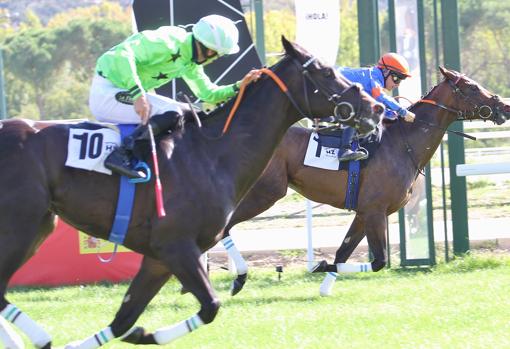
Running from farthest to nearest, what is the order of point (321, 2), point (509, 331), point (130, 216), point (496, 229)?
point (496, 229)
point (321, 2)
point (509, 331)
point (130, 216)

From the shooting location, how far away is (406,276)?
467 inches

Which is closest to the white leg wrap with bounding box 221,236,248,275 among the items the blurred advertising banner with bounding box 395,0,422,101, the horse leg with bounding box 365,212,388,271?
the horse leg with bounding box 365,212,388,271

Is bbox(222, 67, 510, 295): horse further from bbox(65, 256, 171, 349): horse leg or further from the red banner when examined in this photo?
bbox(65, 256, 171, 349): horse leg

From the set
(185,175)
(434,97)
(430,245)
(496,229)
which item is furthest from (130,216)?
(496,229)

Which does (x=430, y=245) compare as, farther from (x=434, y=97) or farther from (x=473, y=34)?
(x=473, y=34)

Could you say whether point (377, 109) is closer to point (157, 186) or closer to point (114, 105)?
point (157, 186)

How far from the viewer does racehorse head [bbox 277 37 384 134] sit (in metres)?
7.00

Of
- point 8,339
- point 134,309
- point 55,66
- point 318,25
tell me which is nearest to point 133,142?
point 134,309

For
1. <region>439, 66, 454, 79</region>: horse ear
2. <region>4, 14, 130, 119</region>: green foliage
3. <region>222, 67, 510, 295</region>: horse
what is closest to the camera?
<region>222, 67, 510, 295</region>: horse

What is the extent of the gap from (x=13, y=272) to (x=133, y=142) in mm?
1149

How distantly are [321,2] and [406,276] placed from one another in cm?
336

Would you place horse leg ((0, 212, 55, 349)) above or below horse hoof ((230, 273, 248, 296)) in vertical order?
above

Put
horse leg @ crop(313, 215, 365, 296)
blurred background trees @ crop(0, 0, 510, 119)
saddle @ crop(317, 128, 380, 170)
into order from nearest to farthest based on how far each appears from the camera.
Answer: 1. horse leg @ crop(313, 215, 365, 296)
2. saddle @ crop(317, 128, 380, 170)
3. blurred background trees @ crop(0, 0, 510, 119)

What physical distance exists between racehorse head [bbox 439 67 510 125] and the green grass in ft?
5.78
